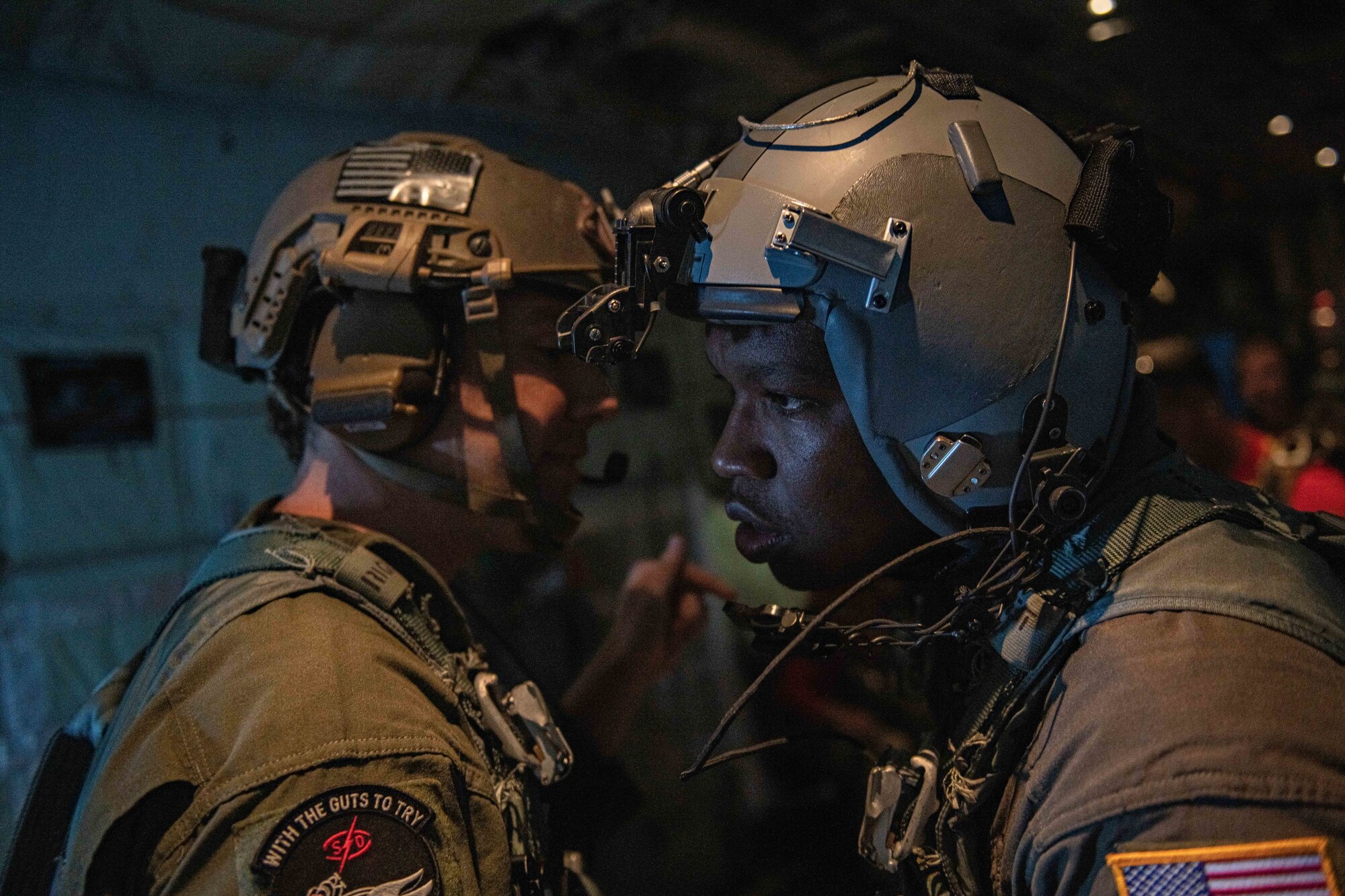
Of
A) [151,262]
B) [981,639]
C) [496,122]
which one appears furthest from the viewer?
[496,122]

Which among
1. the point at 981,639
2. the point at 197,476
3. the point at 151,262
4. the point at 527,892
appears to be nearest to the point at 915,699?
the point at 981,639

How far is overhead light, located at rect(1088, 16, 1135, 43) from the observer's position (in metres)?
2.38

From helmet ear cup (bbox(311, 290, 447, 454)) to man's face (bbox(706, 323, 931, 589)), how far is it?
68 cm

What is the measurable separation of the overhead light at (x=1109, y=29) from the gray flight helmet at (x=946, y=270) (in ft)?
3.98

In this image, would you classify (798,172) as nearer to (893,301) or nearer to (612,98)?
(893,301)

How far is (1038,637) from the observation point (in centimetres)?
133

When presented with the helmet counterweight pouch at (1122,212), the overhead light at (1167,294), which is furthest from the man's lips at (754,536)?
the overhead light at (1167,294)

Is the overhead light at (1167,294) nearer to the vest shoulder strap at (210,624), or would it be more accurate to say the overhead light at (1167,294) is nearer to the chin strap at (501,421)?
the chin strap at (501,421)

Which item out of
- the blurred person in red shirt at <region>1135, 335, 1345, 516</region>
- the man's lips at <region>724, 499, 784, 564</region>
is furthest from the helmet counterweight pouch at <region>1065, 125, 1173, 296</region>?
the blurred person in red shirt at <region>1135, 335, 1345, 516</region>

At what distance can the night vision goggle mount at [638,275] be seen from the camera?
1487 millimetres

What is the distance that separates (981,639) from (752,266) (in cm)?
78

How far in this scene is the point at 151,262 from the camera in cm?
300

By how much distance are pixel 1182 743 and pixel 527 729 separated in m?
1.20

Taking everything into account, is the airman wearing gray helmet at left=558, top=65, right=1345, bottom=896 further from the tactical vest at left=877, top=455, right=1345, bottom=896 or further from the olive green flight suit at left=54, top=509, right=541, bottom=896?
the olive green flight suit at left=54, top=509, right=541, bottom=896
